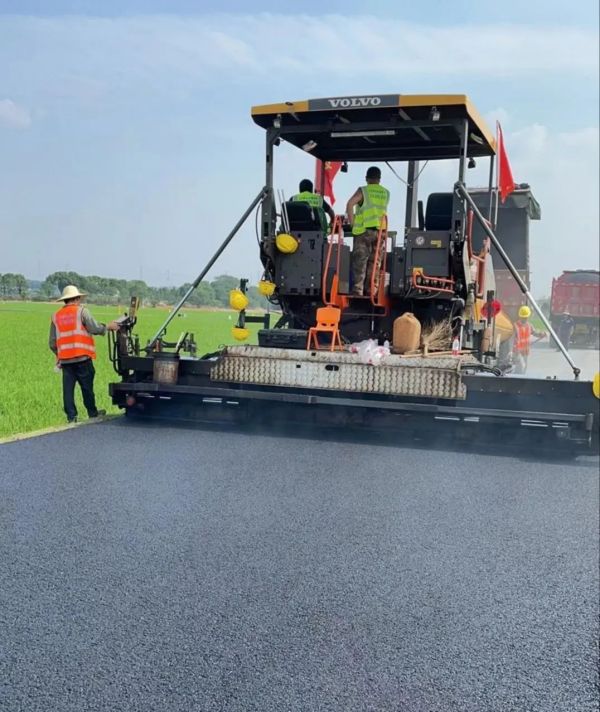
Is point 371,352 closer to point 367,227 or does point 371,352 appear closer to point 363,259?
point 363,259

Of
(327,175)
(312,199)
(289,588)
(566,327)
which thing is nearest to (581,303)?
(566,327)

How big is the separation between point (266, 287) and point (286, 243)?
42 cm

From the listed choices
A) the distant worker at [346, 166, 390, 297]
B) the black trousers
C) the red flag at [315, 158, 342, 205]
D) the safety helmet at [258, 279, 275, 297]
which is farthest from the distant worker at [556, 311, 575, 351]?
the black trousers

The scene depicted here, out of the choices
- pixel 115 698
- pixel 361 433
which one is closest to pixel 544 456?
pixel 361 433

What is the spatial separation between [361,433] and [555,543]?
301cm

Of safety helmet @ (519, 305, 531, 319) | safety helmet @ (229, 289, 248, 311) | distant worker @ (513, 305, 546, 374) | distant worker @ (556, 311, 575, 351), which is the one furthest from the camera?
distant worker @ (556, 311, 575, 351)

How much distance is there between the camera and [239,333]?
721 cm

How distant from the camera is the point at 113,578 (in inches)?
130

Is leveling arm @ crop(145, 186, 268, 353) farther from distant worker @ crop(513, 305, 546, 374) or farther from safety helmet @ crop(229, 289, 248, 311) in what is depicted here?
distant worker @ crop(513, 305, 546, 374)

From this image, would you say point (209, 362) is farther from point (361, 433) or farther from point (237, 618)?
point (237, 618)

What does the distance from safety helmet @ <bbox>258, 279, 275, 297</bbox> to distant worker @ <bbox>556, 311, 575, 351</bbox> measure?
1569 cm

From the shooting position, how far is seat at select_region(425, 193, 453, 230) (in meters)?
6.68

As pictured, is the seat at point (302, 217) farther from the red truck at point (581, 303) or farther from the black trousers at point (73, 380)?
the red truck at point (581, 303)

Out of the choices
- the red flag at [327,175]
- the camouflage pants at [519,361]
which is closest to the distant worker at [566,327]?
the camouflage pants at [519,361]
